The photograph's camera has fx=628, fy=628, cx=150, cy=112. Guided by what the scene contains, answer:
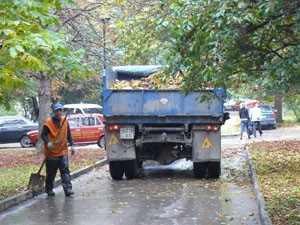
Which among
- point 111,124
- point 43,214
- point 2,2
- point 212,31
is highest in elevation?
point 2,2

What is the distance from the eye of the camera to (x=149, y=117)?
14.9 m

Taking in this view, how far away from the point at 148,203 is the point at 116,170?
4.13 meters

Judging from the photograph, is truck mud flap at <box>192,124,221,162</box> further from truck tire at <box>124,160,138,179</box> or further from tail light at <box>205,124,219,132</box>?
truck tire at <box>124,160,138,179</box>

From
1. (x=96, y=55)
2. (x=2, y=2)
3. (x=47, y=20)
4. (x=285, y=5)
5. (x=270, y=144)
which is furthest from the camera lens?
(x=270, y=144)

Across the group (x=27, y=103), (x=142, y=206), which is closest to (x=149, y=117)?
(x=142, y=206)

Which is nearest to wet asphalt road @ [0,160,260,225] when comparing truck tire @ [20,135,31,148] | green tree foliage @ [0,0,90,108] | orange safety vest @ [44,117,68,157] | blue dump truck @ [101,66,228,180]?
blue dump truck @ [101,66,228,180]

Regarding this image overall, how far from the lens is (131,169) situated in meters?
15.6

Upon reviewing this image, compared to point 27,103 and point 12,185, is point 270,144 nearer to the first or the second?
point 12,185

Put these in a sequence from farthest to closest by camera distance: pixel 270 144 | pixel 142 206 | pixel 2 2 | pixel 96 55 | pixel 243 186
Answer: pixel 270 144
pixel 96 55
pixel 243 186
pixel 142 206
pixel 2 2

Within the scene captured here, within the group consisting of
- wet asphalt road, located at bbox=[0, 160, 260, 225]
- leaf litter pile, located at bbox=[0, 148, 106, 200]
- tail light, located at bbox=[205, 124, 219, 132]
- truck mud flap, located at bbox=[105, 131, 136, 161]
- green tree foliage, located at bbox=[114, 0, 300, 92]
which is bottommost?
wet asphalt road, located at bbox=[0, 160, 260, 225]

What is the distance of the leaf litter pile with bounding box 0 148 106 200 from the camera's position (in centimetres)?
1342

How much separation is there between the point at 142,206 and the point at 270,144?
14.3m

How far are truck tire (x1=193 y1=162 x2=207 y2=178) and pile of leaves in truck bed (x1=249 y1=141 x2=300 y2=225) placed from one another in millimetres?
1310

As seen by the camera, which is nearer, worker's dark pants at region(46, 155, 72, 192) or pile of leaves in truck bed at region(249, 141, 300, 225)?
pile of leaves in truck bed at region(249, 141, 300, 225)
